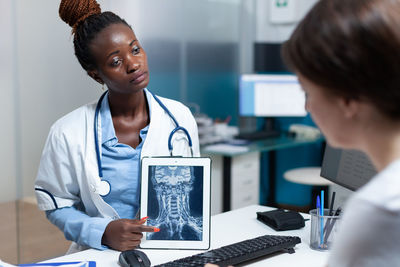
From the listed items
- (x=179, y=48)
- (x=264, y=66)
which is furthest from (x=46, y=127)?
(x=264, y=66)

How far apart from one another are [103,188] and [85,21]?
0.52 m

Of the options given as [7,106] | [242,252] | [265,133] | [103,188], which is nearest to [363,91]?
[242,252]

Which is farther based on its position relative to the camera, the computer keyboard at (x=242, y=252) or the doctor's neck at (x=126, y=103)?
the doctor's neck at (x=126, y=103)

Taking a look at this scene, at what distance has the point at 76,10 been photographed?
1.63m

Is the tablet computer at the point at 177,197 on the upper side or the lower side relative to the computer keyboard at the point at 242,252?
upper

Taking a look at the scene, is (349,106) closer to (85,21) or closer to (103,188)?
(103,188)

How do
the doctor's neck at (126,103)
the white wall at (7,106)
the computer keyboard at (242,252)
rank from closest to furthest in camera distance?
the computer keyboard at (242,252) → the doctor's neck at (126,103) → the white wall at (7,106)

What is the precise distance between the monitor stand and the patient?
3.09 metres

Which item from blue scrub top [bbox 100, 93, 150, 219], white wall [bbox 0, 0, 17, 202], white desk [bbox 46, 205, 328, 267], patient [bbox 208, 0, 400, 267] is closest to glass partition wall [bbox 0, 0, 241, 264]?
white wall [bbox 0, 0, 17, 202]

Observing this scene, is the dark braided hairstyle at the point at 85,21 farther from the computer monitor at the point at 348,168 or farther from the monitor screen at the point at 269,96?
the monitor screen at the point at 269,96

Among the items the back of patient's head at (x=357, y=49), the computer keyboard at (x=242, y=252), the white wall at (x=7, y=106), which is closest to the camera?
the back of patient's head at (x=357, y=49)

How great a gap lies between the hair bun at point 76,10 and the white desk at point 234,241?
0.72 metres

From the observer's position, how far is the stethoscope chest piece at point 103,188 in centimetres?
154

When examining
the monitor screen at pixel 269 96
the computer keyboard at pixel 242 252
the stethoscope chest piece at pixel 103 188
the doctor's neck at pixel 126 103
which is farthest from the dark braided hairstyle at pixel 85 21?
the monitor screen at pixel 269 96
